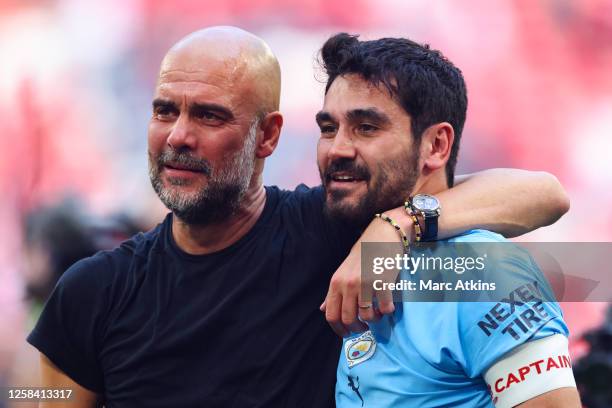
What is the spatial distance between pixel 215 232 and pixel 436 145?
78 cm

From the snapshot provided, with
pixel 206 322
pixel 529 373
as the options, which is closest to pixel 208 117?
pixel 206 322

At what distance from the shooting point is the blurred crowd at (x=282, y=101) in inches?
247

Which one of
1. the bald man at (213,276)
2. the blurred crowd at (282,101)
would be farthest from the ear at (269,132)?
the blurred crowd at (282,101)

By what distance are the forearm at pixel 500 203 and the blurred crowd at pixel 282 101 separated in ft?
11.9

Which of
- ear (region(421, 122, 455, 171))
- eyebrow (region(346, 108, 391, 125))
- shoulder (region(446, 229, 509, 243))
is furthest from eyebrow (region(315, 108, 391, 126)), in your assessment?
shoulder (region(446, 229, 509, 243))

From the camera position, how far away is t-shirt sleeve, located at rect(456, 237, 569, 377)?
2137 mm

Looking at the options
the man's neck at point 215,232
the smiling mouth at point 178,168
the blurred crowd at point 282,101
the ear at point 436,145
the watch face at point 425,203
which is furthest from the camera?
the blurred crowd at point 282,101

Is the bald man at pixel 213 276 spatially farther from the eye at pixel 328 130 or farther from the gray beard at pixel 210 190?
the eye at pixel 328 130

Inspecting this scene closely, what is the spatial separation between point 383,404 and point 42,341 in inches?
45.8

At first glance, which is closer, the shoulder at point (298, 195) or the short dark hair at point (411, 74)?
the short dark hair at point (411, 74)

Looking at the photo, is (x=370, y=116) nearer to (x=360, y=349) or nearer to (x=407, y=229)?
(x=407, y=229)

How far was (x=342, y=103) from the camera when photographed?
2.57m

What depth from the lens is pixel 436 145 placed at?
265 cm

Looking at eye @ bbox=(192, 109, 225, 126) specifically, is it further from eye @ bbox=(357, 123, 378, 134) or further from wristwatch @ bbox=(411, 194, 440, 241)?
wristwatch @ bbox=(411, 194, 440, 241)
